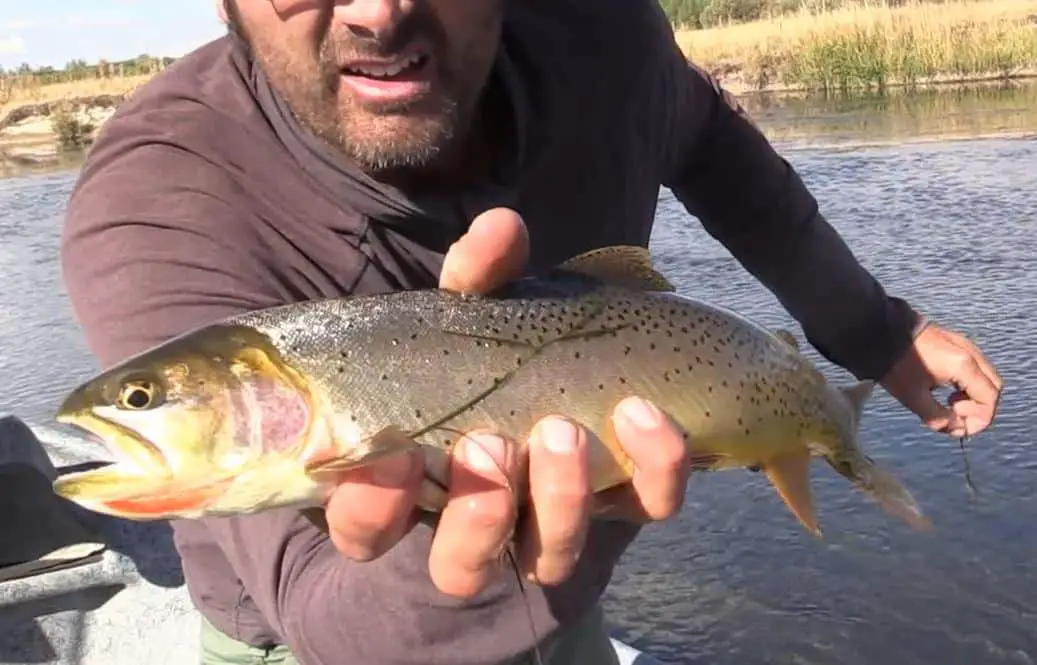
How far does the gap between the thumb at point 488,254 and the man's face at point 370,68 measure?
1.33 ft

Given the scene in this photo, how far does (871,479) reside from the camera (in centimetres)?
260

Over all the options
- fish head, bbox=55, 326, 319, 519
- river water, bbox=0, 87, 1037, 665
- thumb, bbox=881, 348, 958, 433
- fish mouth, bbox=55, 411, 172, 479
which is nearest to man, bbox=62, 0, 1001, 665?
fish head, bbox=55, 326, 319, 519

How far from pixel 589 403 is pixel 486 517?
0.34 meters

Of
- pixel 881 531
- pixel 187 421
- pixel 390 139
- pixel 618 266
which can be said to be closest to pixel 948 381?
pixel 618 266

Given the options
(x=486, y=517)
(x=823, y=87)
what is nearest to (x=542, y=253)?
(x=486, y=517)

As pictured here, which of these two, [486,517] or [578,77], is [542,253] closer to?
[578,77]

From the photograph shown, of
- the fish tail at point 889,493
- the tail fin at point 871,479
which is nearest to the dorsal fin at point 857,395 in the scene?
the tail fin at point 871,479

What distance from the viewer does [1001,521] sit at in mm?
5672

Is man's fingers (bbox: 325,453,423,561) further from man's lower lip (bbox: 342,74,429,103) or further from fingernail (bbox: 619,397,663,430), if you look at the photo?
man's lower lip (bbox: 342,74,429,103)

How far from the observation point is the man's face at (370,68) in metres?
2.11

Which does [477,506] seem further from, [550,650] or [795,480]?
[550,650]

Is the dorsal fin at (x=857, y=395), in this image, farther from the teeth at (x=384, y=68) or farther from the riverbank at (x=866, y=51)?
the riverbank at (x=866, y=51)

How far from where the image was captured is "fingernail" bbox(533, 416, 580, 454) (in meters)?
1.69

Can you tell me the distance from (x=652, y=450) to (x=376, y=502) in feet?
1.53
